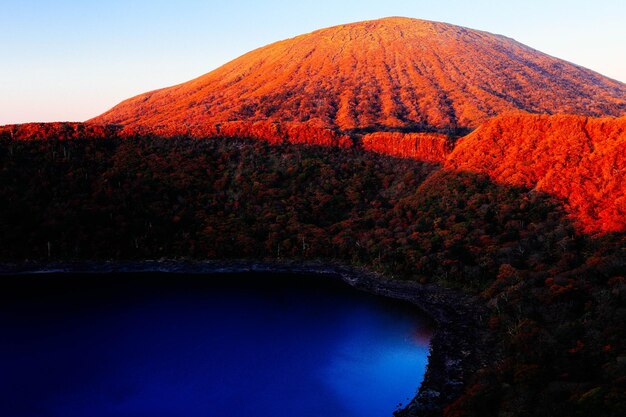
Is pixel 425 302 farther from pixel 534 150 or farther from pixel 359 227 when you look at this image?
pixel 534 150

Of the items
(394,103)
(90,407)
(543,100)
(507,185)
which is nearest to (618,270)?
(507,185)

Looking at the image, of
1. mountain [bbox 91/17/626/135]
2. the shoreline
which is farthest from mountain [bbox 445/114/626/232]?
mountain [bbox 91/17/626/135]

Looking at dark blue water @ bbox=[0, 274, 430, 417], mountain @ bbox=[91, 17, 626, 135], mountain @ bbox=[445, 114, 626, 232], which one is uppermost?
mountain @ bbox=[91, 17, 626, 135]

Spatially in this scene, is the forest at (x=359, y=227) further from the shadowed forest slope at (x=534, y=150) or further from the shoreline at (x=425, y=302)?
the shadowed forest slope at (x=534, y=150)

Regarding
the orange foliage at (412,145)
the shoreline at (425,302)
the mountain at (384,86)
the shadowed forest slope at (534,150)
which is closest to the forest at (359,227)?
the shoreline at (425,302)

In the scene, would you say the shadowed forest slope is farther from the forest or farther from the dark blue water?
the dark blue water

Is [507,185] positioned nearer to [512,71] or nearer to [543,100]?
[543,100]
